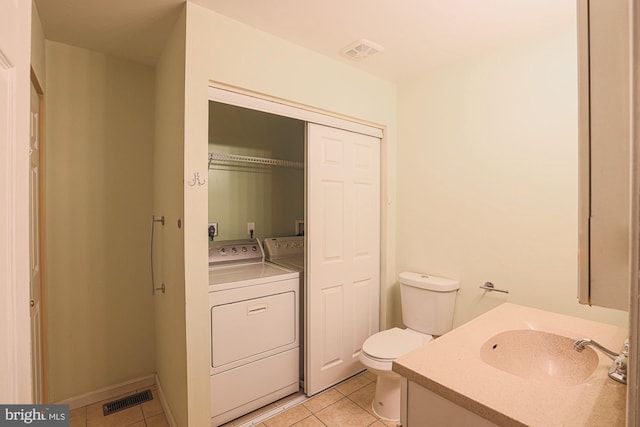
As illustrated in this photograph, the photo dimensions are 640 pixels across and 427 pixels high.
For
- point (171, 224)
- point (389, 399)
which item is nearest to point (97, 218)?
point (171, 224)

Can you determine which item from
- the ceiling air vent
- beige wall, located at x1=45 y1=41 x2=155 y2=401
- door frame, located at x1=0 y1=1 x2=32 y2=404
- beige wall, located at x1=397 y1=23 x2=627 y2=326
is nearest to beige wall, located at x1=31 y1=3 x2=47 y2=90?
beige wall, located at x1=45 y1=41 x2=155 y2=401

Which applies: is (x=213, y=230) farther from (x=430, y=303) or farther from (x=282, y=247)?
(x=430, y=303)

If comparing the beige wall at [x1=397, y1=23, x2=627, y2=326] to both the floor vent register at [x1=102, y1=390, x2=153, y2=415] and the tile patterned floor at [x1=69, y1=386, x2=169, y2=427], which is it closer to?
the tile patterned floor at [x1=69, y1=386, x2=169, y2=427]

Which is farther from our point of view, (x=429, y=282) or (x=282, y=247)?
(x=282, y=247)

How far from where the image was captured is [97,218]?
2.21 meters

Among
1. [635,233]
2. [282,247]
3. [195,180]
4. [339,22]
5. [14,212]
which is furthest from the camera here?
[282,247]

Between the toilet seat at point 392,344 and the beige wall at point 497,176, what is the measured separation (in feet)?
1.25

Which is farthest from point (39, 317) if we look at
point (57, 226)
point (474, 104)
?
point (474, 104)

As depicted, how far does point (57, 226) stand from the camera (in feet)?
6.82

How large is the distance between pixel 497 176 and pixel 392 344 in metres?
1.32

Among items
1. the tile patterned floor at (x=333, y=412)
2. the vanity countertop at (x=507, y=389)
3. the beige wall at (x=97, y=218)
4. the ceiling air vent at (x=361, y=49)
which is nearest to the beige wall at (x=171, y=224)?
the beige wall at (x=97, y=218)

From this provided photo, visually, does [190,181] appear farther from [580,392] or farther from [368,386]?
[368,386]

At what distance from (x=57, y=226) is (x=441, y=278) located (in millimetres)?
2719

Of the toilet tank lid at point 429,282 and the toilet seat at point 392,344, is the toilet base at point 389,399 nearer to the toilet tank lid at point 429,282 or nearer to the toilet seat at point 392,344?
the toilet seat at point 392,344
